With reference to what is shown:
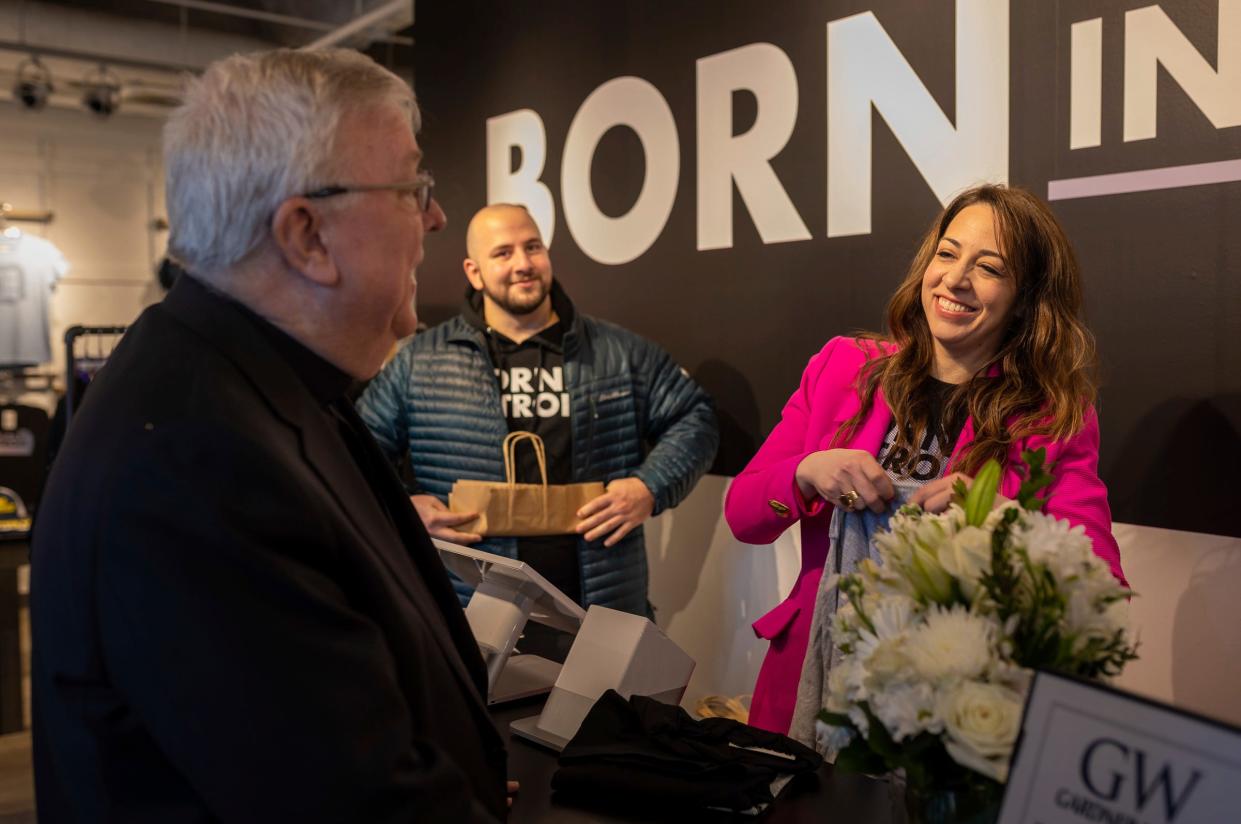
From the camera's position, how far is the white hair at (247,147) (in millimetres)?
1144

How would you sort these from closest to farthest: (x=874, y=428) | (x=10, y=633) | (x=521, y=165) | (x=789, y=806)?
(x=789, y=806) → (x=874, y=428) → (x=10, y=633) → (x=521, y=165)

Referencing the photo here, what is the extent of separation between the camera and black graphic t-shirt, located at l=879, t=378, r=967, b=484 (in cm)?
204

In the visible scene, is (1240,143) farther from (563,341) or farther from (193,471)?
(193,471)

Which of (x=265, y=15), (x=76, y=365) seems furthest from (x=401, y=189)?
(x=265, y=15)

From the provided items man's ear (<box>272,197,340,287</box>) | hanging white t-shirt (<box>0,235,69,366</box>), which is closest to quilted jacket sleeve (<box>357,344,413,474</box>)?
man's ear (<box>272,197,340,287</box>)

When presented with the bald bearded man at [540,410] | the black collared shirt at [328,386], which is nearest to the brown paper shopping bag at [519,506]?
the bald bearded man at [540,410]

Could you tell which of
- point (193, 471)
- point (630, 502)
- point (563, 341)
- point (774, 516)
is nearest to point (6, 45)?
point (563, 341)

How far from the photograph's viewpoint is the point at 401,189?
125cm

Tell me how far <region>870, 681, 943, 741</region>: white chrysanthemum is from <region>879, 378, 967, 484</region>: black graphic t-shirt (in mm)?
1115

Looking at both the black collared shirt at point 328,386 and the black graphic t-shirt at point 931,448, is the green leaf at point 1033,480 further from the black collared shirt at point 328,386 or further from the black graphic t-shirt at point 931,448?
the black graphic t-shirt at point 931,448

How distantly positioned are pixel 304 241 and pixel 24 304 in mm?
8365

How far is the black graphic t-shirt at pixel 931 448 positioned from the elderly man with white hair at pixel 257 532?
3.58ft

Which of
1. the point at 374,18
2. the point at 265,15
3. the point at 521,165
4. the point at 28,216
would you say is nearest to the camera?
the point at 521,165

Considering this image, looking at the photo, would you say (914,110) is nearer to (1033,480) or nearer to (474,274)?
(474,274)
